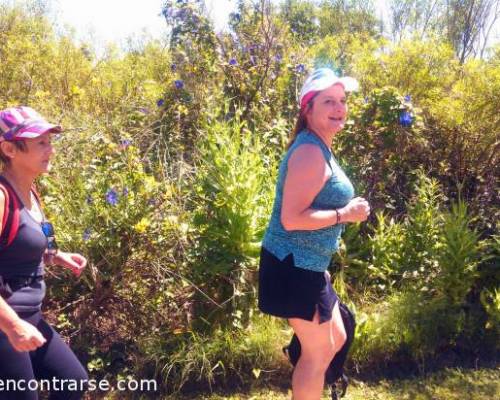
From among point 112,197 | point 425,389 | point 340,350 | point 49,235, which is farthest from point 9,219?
point 425,389

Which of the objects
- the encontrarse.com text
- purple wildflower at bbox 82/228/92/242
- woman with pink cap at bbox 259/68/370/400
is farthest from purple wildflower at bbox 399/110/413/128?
the encontrarse.com text

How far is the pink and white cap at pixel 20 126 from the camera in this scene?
6.63 feet

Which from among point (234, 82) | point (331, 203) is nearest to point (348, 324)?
point (331, 203)

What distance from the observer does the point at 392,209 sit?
4223 millimetres

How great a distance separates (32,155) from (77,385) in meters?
1.00

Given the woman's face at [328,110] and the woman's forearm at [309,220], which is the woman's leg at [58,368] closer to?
the woman's forearm at [309,220]

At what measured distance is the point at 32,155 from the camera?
2.06m

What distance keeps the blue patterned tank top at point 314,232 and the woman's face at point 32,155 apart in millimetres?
1018

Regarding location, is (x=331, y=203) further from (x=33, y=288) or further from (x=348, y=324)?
(x=33, y=288)

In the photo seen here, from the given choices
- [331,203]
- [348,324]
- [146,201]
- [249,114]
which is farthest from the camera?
[249,114]

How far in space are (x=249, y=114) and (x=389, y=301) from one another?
2193 millimetres

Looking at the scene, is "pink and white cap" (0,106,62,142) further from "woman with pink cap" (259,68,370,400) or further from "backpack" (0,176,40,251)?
"woman with pink cap" (259,68,370,400)

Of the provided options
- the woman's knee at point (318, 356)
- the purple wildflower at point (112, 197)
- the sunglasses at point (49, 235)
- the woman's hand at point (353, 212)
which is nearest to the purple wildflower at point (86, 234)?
the purple wildflower at point (112, 197)

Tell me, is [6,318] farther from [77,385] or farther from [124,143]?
[124,143]
